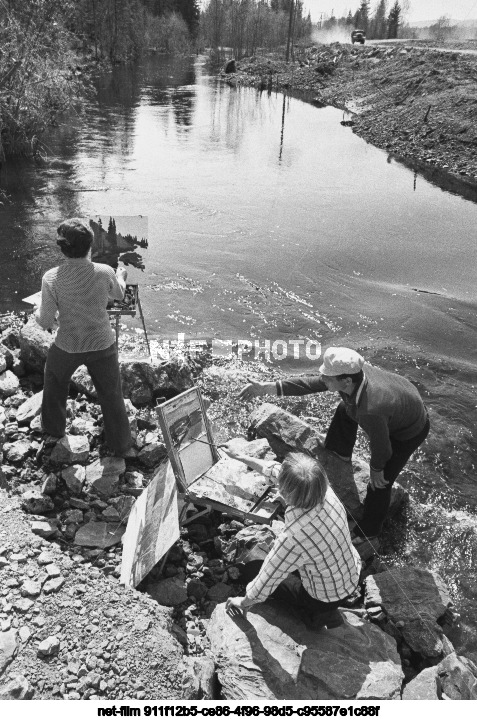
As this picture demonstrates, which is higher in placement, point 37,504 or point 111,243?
point 111,243

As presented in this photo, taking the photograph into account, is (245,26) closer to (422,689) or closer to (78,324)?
(78,324)

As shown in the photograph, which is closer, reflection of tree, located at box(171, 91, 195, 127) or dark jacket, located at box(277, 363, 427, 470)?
dark jacket, located at box(277, 363, 427, 470)

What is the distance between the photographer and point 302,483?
8.86 ft

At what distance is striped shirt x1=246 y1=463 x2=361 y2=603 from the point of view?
281 cm

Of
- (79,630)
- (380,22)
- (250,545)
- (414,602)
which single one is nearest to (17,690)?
(79,630)

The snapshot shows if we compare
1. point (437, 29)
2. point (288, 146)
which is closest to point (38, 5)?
point (288, 146)

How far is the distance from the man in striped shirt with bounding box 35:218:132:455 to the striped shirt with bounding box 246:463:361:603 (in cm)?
190

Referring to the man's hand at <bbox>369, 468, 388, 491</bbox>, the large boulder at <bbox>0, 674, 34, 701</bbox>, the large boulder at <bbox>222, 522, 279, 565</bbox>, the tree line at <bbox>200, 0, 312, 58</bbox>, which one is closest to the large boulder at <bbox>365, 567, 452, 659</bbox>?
the man's hand at <bbox>369, 468, 388, 491</bbox>

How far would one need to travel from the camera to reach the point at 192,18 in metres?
76.1

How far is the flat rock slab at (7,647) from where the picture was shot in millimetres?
2725

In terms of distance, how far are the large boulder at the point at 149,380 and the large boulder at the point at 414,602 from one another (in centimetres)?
276

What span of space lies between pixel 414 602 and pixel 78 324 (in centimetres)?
293

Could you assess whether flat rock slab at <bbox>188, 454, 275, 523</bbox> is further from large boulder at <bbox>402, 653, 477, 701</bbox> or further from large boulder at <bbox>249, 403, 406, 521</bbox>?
large boulder at <bbox>402, 653, 477, 701</bbox>
